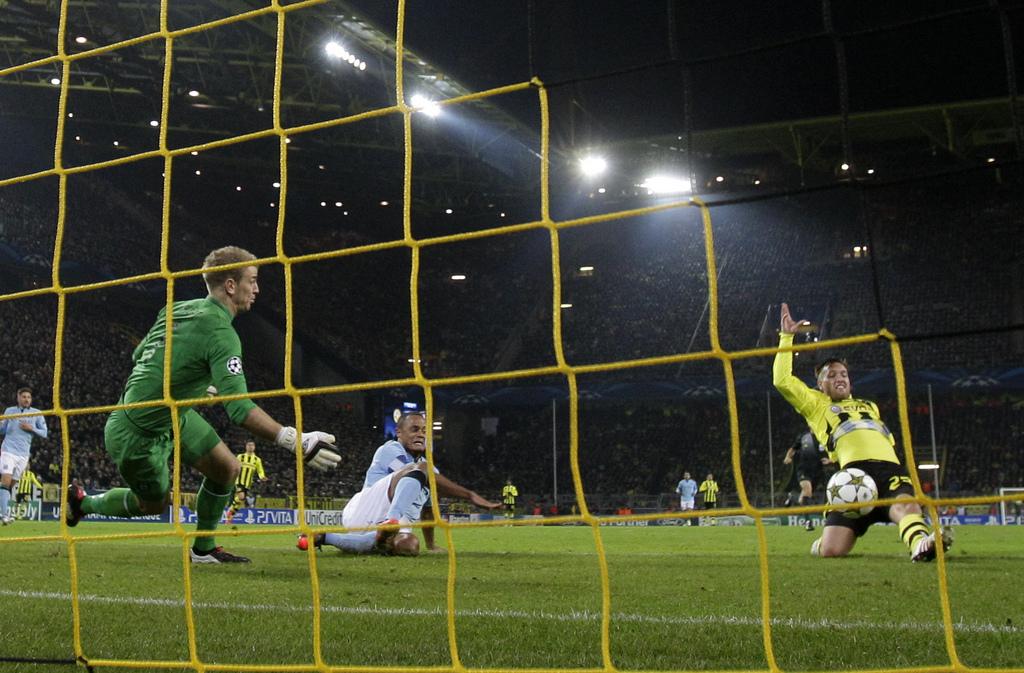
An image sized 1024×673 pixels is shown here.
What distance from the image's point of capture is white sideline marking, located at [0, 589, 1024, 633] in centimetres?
381

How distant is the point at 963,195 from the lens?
2875 cm

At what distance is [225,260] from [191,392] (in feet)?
2.68

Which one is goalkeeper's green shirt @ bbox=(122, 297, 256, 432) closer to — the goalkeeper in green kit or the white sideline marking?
the goalkeeper in green kit

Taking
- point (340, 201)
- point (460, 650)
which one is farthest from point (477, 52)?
point (340, 201)

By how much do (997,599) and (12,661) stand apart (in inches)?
158

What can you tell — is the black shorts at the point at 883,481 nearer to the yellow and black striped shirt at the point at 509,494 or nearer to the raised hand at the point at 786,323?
the raised hand at the point at 786,323

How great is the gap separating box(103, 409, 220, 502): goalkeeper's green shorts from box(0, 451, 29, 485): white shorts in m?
8.27

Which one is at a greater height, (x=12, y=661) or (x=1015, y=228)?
(x=1015, y=228)

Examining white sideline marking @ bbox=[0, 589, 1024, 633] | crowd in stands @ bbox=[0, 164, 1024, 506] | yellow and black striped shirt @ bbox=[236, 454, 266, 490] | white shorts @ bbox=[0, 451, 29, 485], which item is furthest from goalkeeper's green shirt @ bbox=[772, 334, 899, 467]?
crowd in stands @ bbox=[0, 164, 1024, 506]

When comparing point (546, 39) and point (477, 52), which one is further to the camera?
point (477, 52)

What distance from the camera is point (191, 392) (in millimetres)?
5641

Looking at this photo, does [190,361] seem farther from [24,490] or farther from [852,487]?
[24,490]

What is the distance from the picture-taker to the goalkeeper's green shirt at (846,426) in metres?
7.10

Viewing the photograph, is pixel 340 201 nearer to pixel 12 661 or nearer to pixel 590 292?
pixel 590 292
